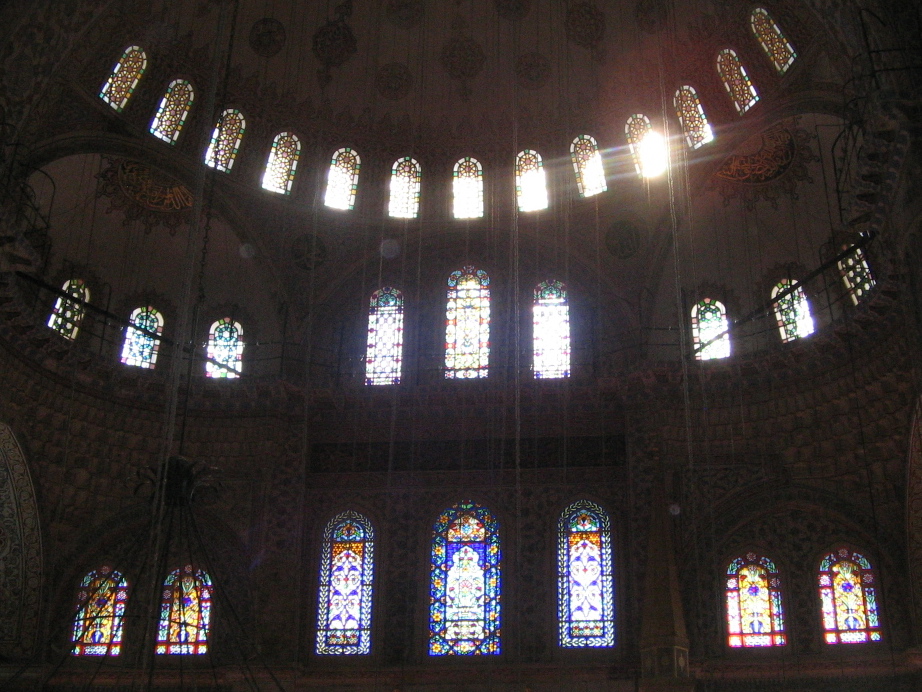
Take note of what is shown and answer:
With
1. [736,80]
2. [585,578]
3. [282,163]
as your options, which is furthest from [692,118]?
[585,578]

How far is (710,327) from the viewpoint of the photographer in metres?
19.1

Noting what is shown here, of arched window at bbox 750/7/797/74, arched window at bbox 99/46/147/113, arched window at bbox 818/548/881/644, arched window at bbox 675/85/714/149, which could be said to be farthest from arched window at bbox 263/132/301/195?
arched window at bbox 818/548/881/644

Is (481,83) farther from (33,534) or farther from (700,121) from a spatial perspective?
(33,534)

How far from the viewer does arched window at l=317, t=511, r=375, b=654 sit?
1775 cm

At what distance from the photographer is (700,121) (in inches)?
758

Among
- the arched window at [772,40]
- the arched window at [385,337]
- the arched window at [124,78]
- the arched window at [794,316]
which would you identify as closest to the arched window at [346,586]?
the arched window at [385,337]

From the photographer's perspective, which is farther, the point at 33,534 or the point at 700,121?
the point at 700,121

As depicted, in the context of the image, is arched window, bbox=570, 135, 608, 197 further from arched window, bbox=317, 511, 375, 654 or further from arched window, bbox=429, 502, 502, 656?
arched window, bbox=317, 511, 375, 654

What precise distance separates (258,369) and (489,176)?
19.3ft

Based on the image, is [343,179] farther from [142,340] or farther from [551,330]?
[551,330]

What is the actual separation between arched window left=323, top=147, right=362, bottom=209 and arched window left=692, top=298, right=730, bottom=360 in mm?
6993

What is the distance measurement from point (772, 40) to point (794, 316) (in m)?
4.70

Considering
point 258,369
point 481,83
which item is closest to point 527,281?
point 481,83

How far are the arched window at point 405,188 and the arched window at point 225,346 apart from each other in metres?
3.82
